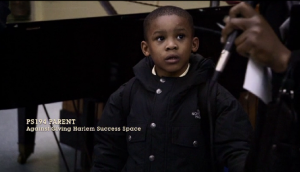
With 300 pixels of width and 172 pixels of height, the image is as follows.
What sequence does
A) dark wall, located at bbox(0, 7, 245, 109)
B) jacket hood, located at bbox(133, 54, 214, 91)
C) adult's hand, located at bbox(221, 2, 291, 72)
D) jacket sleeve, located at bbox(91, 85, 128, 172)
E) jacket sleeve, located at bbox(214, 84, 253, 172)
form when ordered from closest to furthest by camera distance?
adult's hand, located at bbox(221, 2, 291, 72), jacket sleeve, located at bbox(214, 84, 253, 172), jacket hood, located at bbox(133, 54, 214, 91), jacket sleeve, located at bbox(91, 85, 128, 172), dark wall, located at bbox(0, 7, 245, 109)

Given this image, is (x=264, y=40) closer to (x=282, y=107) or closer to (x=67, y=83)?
(x=282, y=107)

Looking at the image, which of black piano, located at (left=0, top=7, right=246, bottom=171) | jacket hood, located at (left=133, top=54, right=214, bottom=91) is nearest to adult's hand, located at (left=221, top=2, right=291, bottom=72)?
jacket hood, located at (left=133, top=54, right=214, bottom=91)

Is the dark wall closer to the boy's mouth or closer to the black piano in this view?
the black piano

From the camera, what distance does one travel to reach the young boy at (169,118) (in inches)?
82.5

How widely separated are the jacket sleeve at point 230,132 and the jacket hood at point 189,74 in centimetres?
11

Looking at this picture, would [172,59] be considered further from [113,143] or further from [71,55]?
[71,55]

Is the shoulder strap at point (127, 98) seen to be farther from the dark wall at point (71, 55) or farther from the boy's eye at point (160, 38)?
the dark wall at point (71, 55)

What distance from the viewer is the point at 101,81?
12.1 ft

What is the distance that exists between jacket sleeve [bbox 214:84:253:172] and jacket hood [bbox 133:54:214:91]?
0.37 feet

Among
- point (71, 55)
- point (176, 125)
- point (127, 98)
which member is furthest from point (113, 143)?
point (71, 55)

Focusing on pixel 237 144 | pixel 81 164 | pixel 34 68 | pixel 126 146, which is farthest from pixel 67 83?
pixel 237 144

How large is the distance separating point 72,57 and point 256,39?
88.6 inches

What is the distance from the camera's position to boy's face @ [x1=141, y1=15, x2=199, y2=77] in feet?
7.30

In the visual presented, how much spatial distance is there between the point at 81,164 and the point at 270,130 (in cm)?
243
